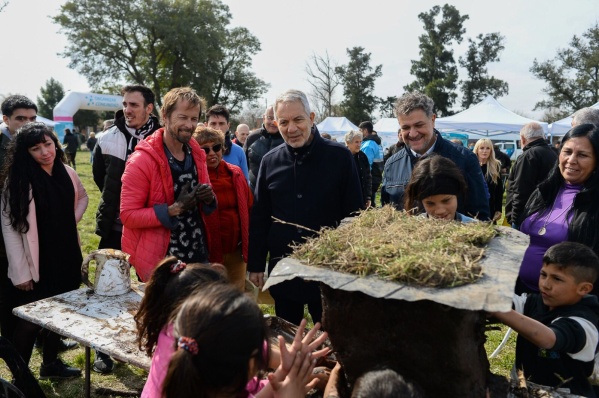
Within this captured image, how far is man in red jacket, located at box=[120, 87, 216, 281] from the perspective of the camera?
120 inches

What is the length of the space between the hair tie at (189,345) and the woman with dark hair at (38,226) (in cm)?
232

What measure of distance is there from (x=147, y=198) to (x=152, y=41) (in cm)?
3884

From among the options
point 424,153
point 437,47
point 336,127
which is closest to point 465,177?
point 424,153

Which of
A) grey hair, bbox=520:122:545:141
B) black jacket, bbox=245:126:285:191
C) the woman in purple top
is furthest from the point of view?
grey hair, bbox=520:122:545:141

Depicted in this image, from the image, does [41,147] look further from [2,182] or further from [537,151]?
[537,151]

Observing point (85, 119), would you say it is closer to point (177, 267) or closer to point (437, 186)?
point (177, 267)

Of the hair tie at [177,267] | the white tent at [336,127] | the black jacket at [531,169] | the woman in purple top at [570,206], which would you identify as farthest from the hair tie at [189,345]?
the white tent at [336,127]

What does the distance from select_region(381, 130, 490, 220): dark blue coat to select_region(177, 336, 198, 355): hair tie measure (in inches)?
65.6

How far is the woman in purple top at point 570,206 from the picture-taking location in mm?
2648

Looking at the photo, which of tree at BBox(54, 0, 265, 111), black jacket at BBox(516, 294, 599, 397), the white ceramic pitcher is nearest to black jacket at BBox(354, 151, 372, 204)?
the white ceramic pitcher

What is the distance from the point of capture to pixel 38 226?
3377mm

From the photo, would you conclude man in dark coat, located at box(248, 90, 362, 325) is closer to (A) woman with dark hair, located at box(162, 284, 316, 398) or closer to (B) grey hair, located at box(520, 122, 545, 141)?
(A) woman with dark hair, located at box(162, 284, 316, 398)

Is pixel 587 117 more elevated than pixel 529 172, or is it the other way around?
pixel 587 117

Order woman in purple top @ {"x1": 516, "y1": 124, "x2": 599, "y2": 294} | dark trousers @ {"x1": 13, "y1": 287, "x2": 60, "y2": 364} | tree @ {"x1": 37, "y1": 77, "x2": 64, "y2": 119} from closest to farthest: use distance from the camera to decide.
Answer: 1. woman in purple top @ {"x1": 516, "y1": 124, "x2": 599, "y2": 294}
2. dark trousers @ {"x1": 13, "y1": 287, "x2": 60, "y2": 364}
3. tree @ {"x1": 37, "y1": 77, "x2": 64, "y2": 119}
